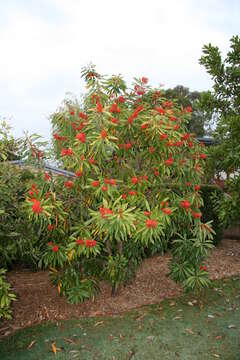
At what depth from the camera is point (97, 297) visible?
514cm

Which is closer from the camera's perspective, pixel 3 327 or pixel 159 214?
pixel 159 214

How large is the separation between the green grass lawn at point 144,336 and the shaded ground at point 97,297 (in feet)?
0.76

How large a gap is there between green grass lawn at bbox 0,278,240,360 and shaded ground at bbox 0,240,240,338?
233 millimetres

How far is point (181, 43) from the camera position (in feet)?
26.0

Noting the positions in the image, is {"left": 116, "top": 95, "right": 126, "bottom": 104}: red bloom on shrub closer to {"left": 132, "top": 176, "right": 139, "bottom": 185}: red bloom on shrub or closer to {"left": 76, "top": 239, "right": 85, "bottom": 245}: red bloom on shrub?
{"left": 132, "top": 176, "right": 139, "bottom": 185}: red bloom on shrub

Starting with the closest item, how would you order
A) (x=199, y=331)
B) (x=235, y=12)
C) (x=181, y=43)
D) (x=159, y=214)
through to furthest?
(x=159, y=214)
(x=199, y=331)
(x=235, y=12)
(x=181, y=43)

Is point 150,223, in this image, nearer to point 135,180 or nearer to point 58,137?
point 135,180

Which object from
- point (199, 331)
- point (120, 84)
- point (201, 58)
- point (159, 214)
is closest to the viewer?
point (159, 214)

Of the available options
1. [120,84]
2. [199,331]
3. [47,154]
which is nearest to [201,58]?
[120,84]

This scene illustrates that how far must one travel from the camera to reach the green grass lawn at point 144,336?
3.71 meters

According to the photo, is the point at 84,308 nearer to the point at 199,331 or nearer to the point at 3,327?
the point at 3,327

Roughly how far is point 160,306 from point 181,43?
20.4 ft

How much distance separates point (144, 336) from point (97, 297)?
4.24 ft

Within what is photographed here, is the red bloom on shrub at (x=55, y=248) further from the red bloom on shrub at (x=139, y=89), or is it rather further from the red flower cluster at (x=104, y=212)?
the red bloom on shrub at (x=139, y=89)
